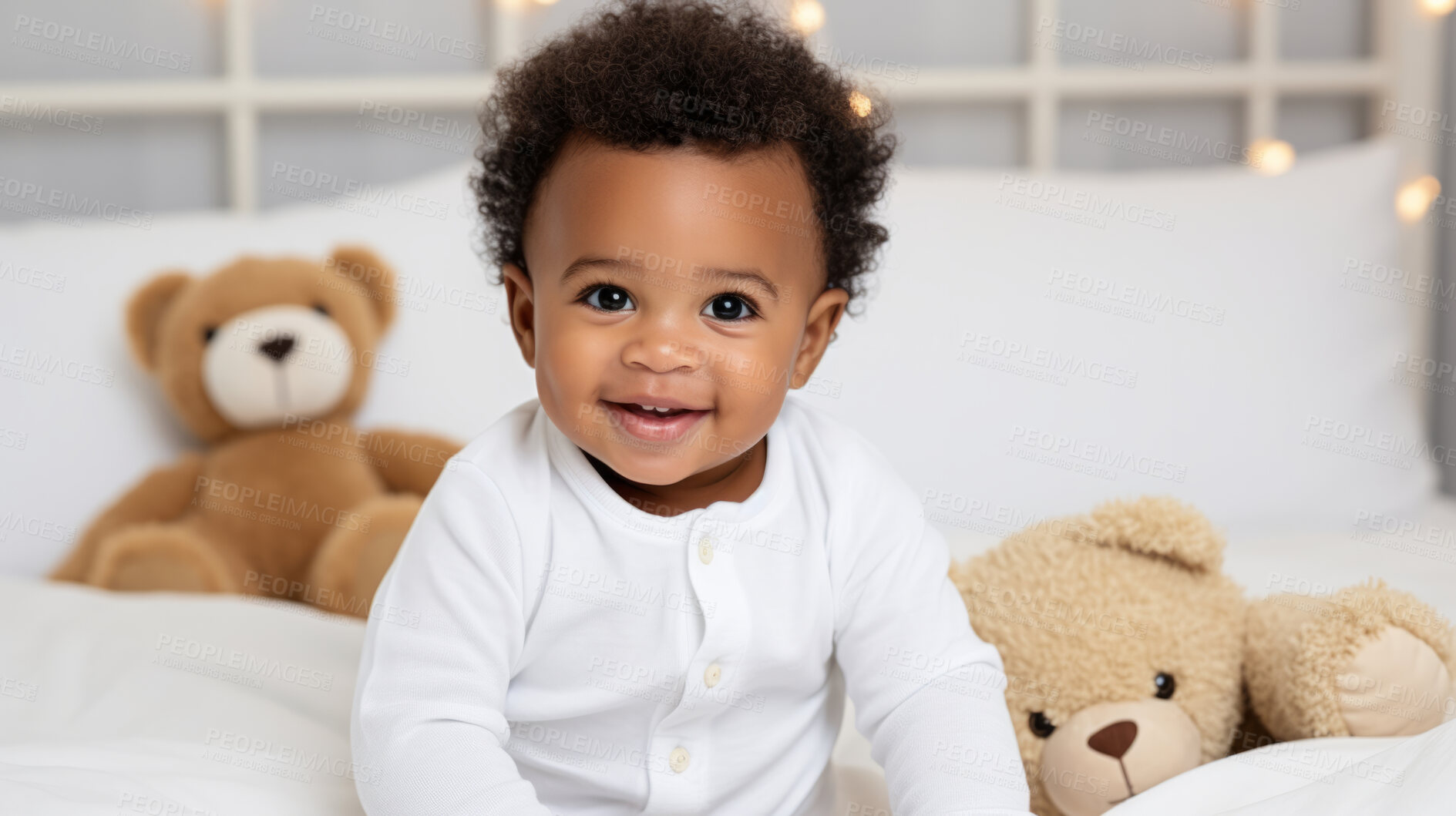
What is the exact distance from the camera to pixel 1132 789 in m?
0.86

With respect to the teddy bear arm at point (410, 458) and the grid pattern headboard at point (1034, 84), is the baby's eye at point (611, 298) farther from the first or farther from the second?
the grid pattern headboard at point (1034, 84)

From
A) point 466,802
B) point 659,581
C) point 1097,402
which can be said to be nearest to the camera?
point 466,802

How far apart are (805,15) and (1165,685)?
1.36 metres

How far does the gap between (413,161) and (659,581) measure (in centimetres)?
136

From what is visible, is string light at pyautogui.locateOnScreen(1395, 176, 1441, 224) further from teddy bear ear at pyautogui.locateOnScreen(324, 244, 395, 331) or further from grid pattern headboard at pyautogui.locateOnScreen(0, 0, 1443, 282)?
teddy bear ear at pyautogui.locateOnScreen(324, 244, 395, 331)

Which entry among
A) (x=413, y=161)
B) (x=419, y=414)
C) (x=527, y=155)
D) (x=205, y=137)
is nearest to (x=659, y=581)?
(x=527, y=155)

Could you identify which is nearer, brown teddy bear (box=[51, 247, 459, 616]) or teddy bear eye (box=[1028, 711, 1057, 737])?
teddy bear eye (box=[1028, 711, 1057, 737])

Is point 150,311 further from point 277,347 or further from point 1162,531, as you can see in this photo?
point 1162,531

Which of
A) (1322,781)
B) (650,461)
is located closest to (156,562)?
(650,461)

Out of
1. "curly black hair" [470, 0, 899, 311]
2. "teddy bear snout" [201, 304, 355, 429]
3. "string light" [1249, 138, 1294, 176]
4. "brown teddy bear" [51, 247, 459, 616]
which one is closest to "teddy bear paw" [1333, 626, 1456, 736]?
"curly black hair" [470, 0, 899, 311]

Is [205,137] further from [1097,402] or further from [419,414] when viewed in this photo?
[1097,402]

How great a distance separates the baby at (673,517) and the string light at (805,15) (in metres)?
1.07

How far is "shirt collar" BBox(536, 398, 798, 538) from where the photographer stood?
2.73 ft

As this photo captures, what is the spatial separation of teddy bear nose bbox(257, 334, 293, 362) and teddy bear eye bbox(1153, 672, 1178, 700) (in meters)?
1.05
